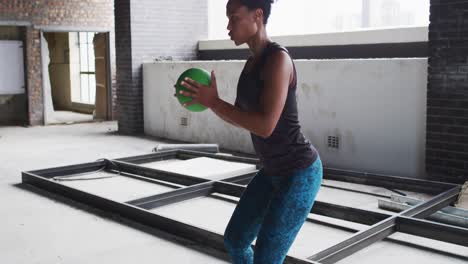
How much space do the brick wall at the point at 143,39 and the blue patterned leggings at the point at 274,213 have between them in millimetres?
7256

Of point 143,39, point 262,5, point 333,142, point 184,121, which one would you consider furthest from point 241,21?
point 143,39

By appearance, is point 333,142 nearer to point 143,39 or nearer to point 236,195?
point 236,195

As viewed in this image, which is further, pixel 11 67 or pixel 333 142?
pixel 11 67

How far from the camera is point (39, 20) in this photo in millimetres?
10734

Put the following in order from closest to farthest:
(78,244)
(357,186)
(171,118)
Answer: (78,244)
(357,186)
(171,118)

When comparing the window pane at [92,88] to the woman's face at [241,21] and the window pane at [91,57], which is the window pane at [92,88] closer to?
the window pane at [91,57]

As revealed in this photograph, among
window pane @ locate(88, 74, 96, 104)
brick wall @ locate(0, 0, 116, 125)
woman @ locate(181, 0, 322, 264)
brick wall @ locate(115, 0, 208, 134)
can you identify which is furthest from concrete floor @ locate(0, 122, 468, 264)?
window pane @ locate(88, 74, 96, 104)

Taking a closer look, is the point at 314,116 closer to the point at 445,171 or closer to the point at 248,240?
the point at 445,171

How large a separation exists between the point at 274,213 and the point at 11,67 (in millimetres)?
10149

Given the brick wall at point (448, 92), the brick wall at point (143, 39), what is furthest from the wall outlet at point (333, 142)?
the brick wall at point (143, 39)

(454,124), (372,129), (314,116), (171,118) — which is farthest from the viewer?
(171,118)

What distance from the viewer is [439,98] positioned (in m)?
5.20

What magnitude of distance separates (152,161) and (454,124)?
12.2 feet

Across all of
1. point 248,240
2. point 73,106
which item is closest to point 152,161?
point 248,240
